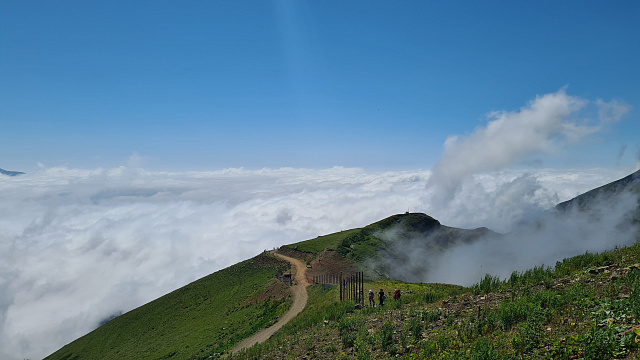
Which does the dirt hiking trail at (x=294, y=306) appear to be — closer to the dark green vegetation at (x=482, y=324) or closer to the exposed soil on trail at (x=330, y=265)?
the dark green vegetation at (x=482, y=324)

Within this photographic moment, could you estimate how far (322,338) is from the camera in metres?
19.0

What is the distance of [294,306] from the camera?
1660 inches

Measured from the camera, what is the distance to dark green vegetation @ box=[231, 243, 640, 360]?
9.41 metres

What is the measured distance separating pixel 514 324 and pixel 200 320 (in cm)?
4986

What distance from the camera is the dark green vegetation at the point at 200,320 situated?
3853 centimetres

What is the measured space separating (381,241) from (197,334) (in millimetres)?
67643

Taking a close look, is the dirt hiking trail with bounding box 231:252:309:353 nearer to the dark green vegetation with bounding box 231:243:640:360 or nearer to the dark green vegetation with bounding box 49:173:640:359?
the dark green vegetation with bounding box 49:173:640:359

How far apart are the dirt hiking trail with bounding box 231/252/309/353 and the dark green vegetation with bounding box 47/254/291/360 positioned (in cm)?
153

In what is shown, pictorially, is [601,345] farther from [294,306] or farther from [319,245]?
[319,245]

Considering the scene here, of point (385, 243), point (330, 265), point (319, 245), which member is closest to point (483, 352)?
point (330, 265)

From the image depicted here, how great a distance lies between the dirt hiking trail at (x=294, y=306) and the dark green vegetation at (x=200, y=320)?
1530 mm

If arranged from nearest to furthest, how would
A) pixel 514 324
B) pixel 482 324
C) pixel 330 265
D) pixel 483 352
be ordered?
pixel 483 352 → pixel 514 324 → pixel 482 324 → pixel 330 265

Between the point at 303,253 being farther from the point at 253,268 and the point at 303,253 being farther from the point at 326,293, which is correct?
the point at 326,293

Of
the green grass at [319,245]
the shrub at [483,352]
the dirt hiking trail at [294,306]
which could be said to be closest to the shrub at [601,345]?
the shrub at [483,352]
